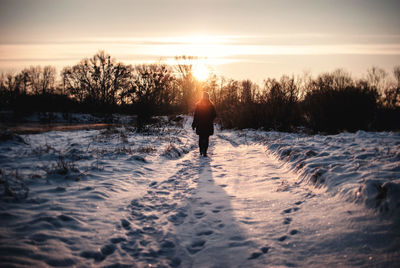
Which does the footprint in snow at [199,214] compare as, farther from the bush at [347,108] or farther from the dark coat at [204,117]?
the bush at [347,108]

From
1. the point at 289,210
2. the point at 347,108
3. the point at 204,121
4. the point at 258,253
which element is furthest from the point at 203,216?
the point at 347,108

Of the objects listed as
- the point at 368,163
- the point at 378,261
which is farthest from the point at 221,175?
the point at 378,261

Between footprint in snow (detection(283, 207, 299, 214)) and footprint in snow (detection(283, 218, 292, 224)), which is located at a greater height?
footprint in snow (detection(283, 207, 299, 214))

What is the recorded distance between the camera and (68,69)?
38.5 m

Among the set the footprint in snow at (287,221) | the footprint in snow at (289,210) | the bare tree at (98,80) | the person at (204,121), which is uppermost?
the bare tree at (98,80)

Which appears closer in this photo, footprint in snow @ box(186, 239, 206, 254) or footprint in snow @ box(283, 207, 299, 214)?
footprint in snow @ box(186, 239, 206, 254)

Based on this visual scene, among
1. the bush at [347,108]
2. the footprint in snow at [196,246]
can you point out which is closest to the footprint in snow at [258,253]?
the footprint in snow at [196,246]

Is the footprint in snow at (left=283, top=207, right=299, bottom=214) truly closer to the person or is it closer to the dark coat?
the person

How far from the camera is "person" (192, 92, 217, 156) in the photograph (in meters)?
7.82

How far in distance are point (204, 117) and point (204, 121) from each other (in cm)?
15

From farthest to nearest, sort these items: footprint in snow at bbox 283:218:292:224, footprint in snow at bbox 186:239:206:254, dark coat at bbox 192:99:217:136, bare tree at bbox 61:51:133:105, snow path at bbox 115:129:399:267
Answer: bare tree at bbox 61:51:133:105, dark coat at bbox 192:99:217:136, footprint in snow at bbox 283:218:292:224, footprint in snow at bbox 186:239:206:254, snow path at bbox 115:129:399:267

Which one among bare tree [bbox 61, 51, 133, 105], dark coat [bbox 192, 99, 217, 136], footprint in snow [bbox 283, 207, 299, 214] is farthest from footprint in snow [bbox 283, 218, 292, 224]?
bare tree [bbox 61, 51, 133, 105]

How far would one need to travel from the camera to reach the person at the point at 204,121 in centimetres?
782

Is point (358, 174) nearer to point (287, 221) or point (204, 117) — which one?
point (287, 221)
